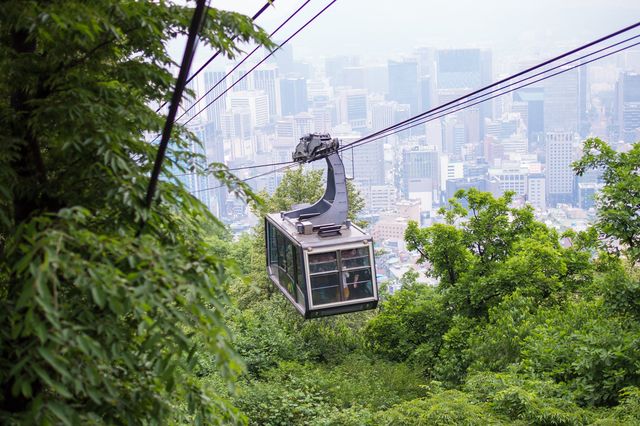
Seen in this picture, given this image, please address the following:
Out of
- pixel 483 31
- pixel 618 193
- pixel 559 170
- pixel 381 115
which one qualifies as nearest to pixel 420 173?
pixel 559 170

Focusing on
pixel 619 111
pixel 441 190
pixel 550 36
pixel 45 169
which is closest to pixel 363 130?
pixel 441 190

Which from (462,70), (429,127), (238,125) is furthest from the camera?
(462,70)

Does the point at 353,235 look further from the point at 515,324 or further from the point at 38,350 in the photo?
the point at 38,350

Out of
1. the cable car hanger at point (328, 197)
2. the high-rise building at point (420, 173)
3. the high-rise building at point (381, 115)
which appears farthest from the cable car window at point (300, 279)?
the high-rise building at point (381, 115)

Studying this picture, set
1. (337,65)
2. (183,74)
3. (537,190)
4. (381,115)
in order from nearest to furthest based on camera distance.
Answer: (183,74)
(537,190)
(381,115)
(337,65)

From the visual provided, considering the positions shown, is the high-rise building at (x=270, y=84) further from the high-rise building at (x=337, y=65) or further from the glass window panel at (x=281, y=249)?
the glass window panel at (x=281, y=249)

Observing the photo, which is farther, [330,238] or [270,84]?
[270,84]

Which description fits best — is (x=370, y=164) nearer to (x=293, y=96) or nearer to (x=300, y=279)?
(x=293, y=96)
